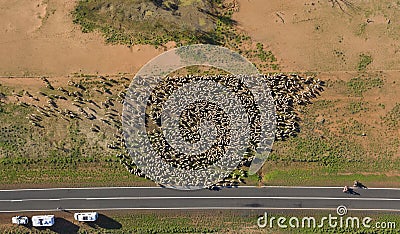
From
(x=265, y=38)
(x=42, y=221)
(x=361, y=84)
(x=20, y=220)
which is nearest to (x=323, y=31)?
(x=265, y=38)

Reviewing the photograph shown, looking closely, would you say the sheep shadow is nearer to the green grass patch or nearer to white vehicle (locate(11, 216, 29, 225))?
white vehicle (locate(11, 216, 29, 225))

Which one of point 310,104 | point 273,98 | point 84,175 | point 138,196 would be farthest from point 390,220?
point 84,175

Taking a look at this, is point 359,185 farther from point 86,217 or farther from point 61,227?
point 61,227

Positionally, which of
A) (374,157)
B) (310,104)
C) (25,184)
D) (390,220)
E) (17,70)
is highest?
(17,70)

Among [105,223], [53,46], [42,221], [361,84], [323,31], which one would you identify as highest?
[323,31]

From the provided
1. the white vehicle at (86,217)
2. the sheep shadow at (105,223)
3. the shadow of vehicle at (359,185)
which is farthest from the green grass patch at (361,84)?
the white vehicle at (86,217)

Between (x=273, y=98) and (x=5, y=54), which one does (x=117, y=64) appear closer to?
(x=5, y=54)
